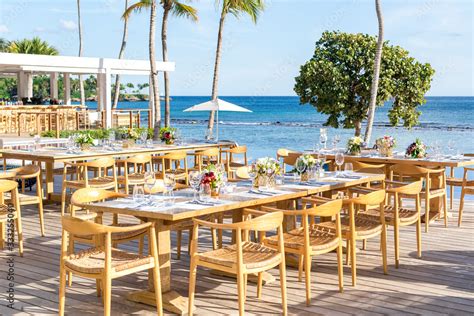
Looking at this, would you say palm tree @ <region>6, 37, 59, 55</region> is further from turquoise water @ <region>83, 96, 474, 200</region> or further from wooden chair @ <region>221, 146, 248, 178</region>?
wooden chair @ <region>221, 146, 248, 178</region>

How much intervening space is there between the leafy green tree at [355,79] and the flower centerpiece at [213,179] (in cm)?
976

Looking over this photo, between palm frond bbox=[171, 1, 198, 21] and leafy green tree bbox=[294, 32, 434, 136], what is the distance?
3.24 meters

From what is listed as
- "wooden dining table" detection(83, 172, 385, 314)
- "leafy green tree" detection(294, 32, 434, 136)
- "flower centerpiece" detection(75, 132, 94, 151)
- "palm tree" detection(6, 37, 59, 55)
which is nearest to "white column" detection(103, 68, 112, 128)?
"leafy green tree" detection(294, 32, 434, 136)

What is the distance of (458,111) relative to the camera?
54.7 metres

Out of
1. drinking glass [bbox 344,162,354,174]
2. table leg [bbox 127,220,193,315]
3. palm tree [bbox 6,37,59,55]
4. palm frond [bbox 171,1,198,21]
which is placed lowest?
table leg [bbox 127,220,193,315]

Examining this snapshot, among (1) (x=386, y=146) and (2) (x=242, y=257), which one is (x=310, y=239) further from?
(1) (x=386, y=146)

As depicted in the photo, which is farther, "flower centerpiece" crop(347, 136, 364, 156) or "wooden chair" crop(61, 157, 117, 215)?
"flower centerpiece" crop(347, 136, 364, 156)

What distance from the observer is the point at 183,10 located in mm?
16422

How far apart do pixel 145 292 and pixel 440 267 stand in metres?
2.86

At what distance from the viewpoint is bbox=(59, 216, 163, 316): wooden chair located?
13.6ft

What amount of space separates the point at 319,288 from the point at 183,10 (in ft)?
39.7

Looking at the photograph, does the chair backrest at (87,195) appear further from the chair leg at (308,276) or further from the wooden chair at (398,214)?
the wooden chair at (398,214)

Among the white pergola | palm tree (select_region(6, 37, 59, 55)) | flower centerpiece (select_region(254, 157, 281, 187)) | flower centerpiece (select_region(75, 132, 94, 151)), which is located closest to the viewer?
flower centerpiece (select_region(254, 157, 281, 187))

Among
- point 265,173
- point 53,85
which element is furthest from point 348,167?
point 53,85
